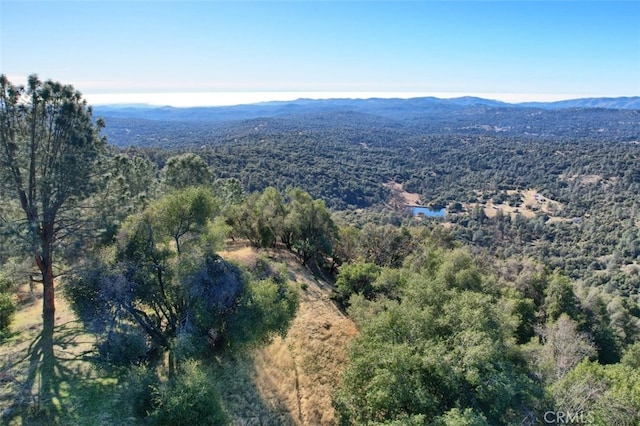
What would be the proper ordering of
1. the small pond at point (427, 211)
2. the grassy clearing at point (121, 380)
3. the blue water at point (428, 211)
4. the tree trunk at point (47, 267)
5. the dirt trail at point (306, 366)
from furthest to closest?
1. the blue water at point (428, 211)
2. the small pond at point (427, 211)
3. the tree trunk at point (47, 267)
4. the dirt trail at point (306, 366)
5. the grassy clearing at point (121, 380)

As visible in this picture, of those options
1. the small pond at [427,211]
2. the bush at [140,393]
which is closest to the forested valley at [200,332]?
the bush at [140,393]

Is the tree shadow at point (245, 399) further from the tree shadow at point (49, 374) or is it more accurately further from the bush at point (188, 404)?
the tree shadow at point (49, 374)

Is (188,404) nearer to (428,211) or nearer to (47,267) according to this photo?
(47,267)

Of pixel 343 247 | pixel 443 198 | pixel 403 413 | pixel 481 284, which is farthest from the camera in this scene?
pixel 443 198

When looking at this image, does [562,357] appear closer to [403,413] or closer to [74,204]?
[403,413]

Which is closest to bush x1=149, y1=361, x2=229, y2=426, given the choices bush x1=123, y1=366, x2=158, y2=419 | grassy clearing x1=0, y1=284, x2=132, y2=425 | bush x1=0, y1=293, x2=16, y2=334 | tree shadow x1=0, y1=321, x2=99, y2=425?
bush x1=123, y1=366, x2=158, y2=419

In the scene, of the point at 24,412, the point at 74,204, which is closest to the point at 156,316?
the point at 24,412

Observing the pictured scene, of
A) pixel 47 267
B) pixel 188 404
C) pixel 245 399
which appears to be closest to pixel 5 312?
pixel 47 267
